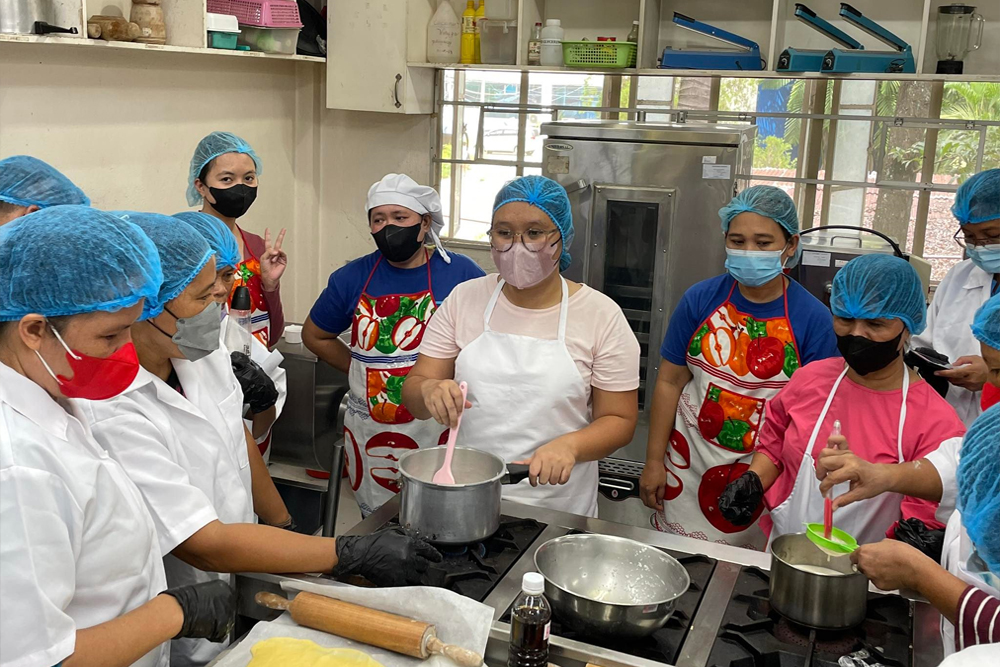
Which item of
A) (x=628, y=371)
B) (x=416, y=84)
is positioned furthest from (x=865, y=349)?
(x=416, y=84)

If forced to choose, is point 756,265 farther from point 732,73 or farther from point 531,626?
point 732,73

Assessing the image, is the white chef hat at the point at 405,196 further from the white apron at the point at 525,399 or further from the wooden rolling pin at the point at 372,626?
the wooden rolling pin at the point at 372,626

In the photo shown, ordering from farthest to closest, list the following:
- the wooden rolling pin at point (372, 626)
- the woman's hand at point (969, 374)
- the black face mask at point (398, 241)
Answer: the black face mask at point (398, 241) → the woman's hand at point (969, 374) → the wooden rolling pin at point (372, 626)

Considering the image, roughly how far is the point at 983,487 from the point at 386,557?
0.94 meters

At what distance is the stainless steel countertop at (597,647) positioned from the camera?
54.9 inches

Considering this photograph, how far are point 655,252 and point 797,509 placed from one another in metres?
1.67

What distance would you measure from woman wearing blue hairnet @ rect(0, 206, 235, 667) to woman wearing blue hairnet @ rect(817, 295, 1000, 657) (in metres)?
1.14

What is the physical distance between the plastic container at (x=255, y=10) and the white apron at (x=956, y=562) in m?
3.33

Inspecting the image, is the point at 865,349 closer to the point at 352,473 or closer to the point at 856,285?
the point at 856,285

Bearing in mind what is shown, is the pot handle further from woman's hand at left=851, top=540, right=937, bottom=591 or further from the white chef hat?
the white chef hat

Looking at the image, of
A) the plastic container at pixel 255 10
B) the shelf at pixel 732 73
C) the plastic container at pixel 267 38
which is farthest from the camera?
the plastic container at pixel 267 38

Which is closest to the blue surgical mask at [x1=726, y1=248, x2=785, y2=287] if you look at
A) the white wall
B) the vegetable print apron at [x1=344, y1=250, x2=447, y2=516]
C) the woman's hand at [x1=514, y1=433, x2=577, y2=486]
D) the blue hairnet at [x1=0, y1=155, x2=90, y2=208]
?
the woman's hand at [x1=514, y1=433, x2=577, y2=486]

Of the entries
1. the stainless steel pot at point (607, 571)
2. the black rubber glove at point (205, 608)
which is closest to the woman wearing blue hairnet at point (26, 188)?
the black rubber glove at point (205, 608)

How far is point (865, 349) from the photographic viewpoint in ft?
6.31
